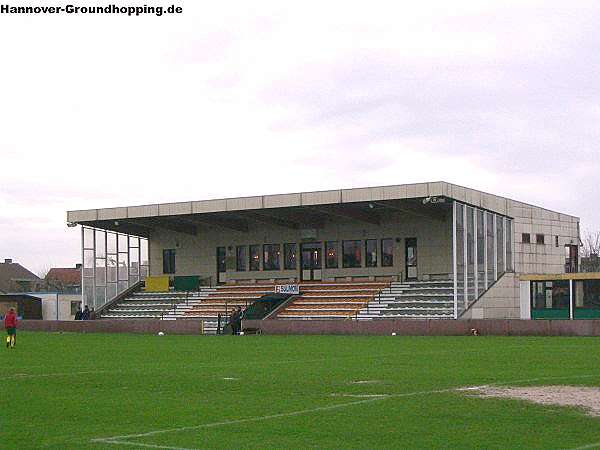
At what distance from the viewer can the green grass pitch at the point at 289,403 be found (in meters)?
12.2

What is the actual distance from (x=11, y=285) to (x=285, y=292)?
271ft

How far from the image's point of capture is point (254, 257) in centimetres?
7081

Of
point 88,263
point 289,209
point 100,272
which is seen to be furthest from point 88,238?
point 289,209

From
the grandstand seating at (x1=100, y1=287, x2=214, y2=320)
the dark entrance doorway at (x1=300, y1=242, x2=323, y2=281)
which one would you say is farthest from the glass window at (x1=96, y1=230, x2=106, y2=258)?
the dark entrance doorway at (x1=300, y1=242, x2=323, y2=281)

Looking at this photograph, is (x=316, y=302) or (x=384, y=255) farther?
(x=384, y=255)

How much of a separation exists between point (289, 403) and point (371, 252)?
4988 centimetres

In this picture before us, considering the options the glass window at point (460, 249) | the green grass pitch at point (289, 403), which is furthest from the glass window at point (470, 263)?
the green grass pitch at point (289, 403)

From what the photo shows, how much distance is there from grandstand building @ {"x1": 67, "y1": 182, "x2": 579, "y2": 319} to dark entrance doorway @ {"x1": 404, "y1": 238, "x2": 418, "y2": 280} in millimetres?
63

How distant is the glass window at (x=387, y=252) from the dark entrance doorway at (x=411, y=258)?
3.33ft

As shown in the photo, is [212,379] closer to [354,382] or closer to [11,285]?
[354,382]

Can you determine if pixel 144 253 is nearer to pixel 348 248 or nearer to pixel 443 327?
pixel 348 248

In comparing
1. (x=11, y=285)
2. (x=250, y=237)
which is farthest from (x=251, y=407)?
(x=11, y=285)

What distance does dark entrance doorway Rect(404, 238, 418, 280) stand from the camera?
209 ft

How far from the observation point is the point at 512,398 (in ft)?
53.5
